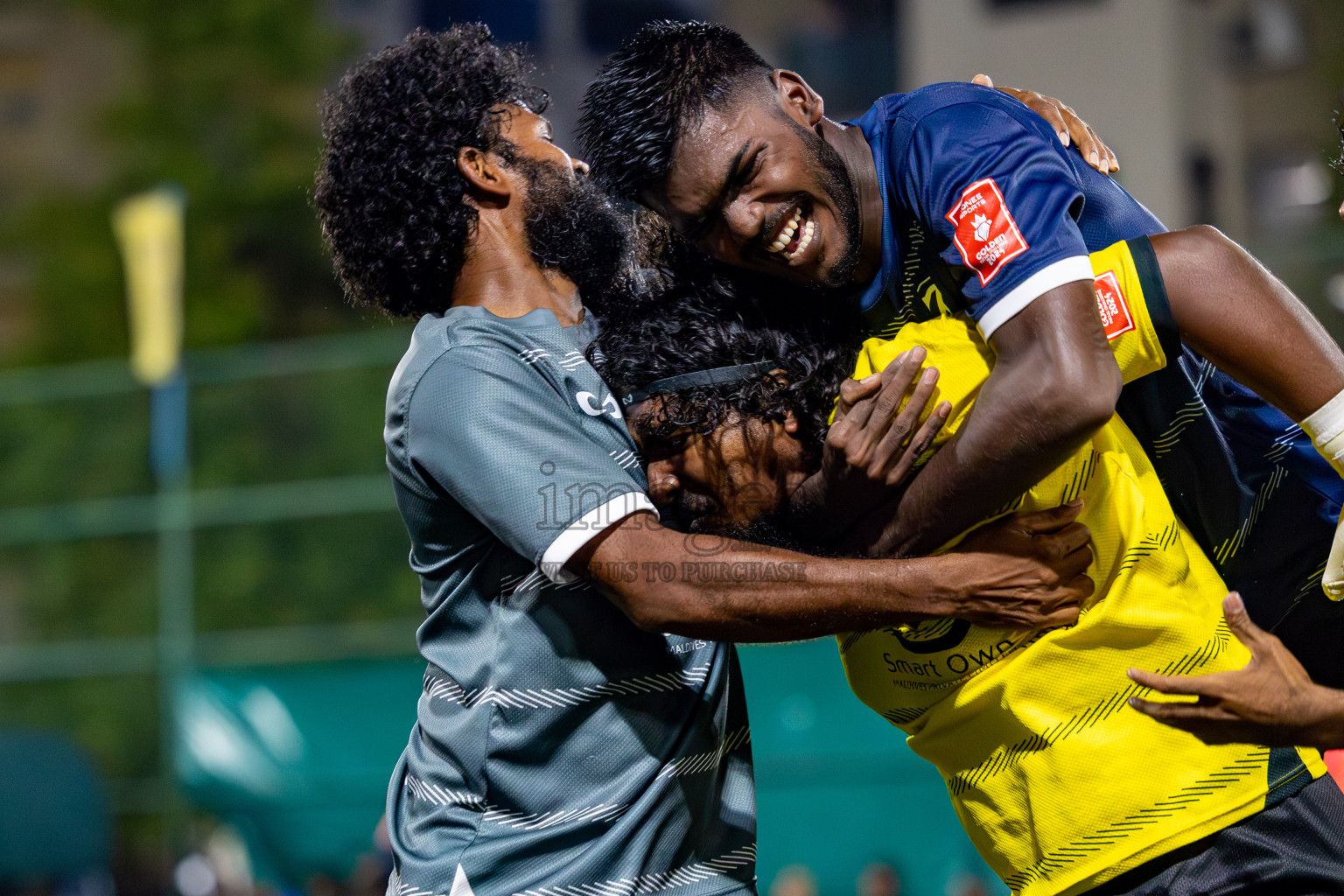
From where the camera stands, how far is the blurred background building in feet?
27.2

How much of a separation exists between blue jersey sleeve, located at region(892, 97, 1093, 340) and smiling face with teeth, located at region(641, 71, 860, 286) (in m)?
0.18

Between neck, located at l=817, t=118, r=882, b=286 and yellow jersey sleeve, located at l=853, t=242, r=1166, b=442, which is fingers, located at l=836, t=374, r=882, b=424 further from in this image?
neck, located at l=817, t=118, r=882, b=286

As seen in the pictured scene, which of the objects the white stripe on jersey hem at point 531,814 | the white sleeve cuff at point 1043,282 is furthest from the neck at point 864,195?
the white stripe on jersey hem at point 531,814

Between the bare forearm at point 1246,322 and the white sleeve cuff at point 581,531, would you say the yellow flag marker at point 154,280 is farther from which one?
the bare forearm at point 1246,322

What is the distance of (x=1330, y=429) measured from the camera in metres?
2.02

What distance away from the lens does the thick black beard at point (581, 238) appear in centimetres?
258

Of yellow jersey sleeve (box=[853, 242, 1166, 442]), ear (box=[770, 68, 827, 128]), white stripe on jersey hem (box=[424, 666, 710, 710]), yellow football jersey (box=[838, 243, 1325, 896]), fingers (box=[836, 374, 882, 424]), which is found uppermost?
ear (box=[770, 68, 827, 128])

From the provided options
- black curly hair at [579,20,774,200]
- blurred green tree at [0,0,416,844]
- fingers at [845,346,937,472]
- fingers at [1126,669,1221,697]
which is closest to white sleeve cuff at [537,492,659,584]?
fingers at [845,346,937,472]

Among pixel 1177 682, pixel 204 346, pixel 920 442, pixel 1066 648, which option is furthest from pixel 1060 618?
pixel 204 346

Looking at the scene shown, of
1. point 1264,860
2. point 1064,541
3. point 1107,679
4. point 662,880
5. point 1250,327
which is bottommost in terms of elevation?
point 662,880

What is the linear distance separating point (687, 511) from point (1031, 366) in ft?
2.14

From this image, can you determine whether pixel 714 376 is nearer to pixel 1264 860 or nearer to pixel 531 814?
pixel 531 814

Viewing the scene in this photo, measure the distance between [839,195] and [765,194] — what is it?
0.43ft

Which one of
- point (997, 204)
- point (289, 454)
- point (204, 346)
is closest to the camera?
point (997, 204)
